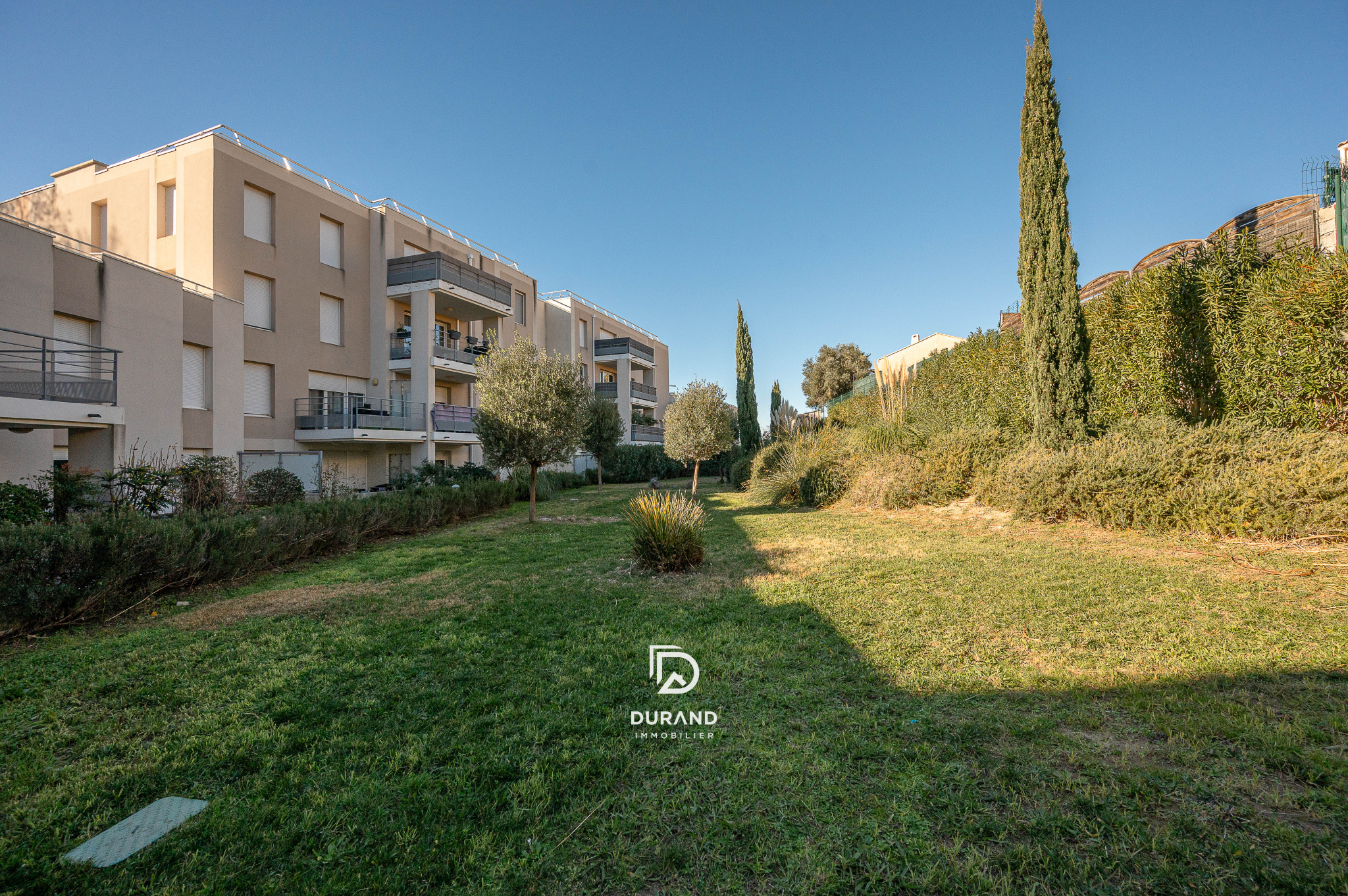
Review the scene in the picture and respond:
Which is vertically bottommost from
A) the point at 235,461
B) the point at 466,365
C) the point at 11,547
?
the point at 11,547

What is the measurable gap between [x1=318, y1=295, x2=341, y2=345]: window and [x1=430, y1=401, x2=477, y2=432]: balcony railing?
405 cm

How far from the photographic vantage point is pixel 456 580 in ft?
22.0

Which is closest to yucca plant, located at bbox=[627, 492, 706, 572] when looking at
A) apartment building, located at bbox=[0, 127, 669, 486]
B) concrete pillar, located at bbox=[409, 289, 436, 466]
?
apartment building, located at bbox=[0, 127, 669, 486]

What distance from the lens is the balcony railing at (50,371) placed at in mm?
8984

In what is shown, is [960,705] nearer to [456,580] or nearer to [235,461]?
[456,580]

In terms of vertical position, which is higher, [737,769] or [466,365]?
[466,365]

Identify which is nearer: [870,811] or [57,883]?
[57,883]

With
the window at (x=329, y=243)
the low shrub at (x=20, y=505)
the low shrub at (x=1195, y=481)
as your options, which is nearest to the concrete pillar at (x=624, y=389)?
the window at (x=329, y=243)

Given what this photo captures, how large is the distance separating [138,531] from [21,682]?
2.42 metres

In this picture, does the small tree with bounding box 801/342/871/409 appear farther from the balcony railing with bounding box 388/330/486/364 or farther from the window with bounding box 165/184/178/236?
the window with bounding box 165/184/178/236

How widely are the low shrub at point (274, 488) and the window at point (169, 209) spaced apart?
9758mm

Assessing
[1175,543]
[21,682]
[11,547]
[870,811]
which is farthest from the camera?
[1175,543]

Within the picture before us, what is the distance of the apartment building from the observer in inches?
484

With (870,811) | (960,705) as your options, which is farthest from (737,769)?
(960,705)
